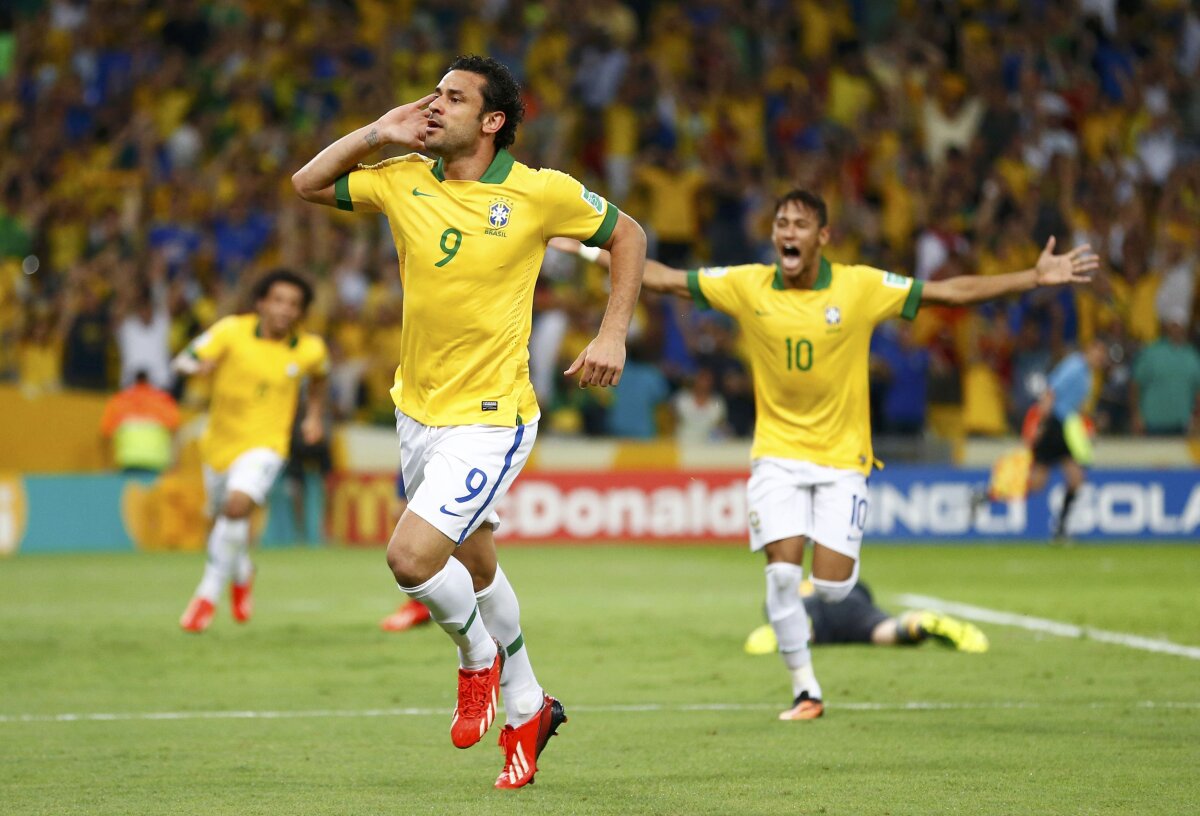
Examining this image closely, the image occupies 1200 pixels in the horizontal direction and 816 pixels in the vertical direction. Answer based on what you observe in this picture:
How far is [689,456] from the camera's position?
22.2m

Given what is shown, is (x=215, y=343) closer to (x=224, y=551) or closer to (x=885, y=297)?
(x=224, y=551)

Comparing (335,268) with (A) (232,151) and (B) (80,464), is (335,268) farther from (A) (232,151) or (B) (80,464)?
(B) (80,464)

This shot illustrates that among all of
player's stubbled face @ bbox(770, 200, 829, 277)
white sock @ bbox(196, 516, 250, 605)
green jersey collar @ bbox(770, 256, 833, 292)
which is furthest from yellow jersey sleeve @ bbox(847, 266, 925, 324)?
white sock @ bbox(196, 516, 250, 605)

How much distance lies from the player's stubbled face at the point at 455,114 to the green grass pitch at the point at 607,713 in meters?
2.48

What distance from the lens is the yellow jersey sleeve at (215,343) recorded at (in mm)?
13532

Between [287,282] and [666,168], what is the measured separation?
11.4 metres

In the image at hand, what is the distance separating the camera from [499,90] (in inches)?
284

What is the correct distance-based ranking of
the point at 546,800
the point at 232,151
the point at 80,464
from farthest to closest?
the point at 232,151 < the point at 80,464 < the point at 546,800

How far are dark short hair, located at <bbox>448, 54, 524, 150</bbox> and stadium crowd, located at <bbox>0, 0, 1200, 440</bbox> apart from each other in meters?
14.6

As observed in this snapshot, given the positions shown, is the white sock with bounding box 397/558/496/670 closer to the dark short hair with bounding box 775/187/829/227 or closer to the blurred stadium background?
the dark short hair with bounding box 775/187/829/227

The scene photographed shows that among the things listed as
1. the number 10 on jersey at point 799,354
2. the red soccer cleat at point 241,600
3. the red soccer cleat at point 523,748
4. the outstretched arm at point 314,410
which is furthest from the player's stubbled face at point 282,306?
the red soccer cleat at point 523,748

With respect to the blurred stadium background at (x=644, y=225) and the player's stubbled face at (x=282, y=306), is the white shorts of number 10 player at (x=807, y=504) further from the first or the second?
the blurred stadium background at (x=644, y=225)

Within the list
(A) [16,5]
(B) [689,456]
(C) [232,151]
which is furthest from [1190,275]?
(A) [16,5]

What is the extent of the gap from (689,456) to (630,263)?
15.1m
